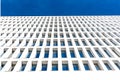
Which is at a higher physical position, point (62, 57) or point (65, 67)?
point (62, 57)

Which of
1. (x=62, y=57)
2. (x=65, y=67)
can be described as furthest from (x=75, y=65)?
(x=62, y=57)

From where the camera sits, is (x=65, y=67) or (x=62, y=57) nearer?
(x=65, y=67)

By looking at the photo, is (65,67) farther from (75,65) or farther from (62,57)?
(62,57)

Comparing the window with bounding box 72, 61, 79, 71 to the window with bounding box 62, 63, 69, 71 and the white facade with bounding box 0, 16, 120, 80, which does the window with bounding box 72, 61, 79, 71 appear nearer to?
the white facade with bounding box 0, 16, 120, 80

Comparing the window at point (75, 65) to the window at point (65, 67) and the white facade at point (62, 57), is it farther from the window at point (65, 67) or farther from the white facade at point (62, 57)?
the window at point (65, 67)

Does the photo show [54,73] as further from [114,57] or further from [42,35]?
[42,35]

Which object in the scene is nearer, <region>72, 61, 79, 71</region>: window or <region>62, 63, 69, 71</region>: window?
<region>72, 61, 79, 71</region>: window

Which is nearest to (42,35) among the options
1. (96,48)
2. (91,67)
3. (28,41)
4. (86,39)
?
(28,41)

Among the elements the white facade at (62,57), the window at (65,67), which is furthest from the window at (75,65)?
the window at (65,67)

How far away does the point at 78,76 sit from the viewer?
Answer: 46.1ft

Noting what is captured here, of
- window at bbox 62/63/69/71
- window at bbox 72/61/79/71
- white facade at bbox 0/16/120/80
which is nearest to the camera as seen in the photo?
white facade at bbox 0/16/120/80

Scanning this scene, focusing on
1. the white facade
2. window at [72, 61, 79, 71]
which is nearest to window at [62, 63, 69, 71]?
the white facade

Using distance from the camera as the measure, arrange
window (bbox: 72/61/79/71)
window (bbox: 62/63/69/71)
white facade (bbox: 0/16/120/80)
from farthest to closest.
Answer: window (bbox: 62/63/69/71), window (bbox: 72/61/79/71), white facade (bbox: 0/16/120/80)

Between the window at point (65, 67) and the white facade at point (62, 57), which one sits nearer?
the white facade at point (62, 57)
